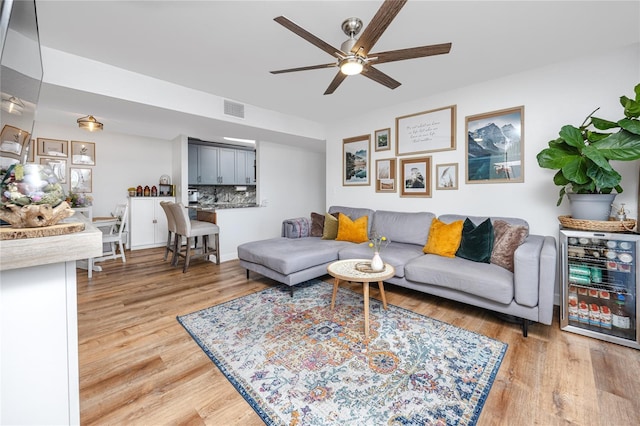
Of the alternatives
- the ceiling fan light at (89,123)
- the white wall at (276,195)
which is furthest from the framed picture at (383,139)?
the ceiling fan light at (89,123)

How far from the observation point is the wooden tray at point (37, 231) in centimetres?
77

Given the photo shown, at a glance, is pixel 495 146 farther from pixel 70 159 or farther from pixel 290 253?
pixel 70 159

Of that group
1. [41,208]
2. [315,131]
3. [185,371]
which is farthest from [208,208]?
[41,208]

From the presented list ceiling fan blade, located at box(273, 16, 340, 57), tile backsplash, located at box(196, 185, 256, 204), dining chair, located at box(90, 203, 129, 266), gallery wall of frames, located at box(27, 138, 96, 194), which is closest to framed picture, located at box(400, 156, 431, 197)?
ceiling fan blade, located at box(273, 16, 340, 57)

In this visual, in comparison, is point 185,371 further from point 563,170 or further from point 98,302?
point 563,170

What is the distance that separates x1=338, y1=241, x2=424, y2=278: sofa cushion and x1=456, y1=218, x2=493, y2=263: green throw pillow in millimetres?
441

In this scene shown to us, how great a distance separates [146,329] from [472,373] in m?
2.45

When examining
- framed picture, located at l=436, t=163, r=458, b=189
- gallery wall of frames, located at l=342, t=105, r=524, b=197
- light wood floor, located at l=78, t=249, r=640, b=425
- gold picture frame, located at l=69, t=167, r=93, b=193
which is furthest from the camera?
gold picture frame, located at l=69, t=167, r=93, b=193

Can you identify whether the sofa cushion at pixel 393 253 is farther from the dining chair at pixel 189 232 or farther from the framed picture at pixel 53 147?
the framed picture at pixel 53 147

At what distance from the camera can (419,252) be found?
10.0 ft

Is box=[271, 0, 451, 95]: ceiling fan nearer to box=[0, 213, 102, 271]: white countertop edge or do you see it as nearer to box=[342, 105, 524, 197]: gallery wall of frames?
box=[0, 213, 102, 271]: white countertop edge

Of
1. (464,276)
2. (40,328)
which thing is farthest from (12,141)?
(464,276)

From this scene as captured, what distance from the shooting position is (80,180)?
497 centimetres

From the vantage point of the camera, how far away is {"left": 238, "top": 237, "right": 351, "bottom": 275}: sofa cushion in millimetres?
2844
